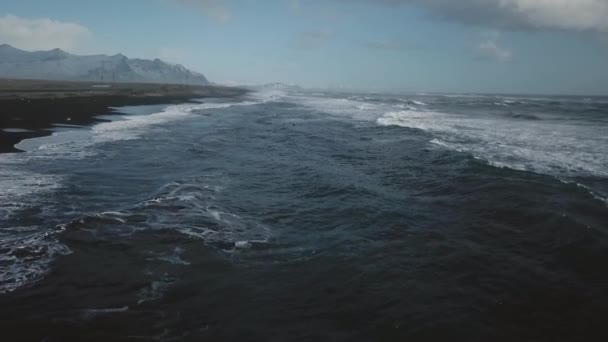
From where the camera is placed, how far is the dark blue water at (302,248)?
6.67 m

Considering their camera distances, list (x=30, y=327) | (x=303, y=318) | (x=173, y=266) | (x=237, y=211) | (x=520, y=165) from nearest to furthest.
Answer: (x=30, y=327)
(x=303, y=318)
(x=173, y=266)
(x=237, y=211)
(x=520, y=165)

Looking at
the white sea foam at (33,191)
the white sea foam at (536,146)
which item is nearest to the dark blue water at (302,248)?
the white sea foam at (33,191)

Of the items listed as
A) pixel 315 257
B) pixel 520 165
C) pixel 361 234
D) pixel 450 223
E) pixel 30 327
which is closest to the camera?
pixel 30 327

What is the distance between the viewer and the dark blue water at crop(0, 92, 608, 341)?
667cm

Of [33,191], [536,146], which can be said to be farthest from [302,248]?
[536,146]

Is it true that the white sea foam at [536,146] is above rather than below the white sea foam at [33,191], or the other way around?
above

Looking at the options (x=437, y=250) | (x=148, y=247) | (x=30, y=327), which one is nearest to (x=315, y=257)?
(x=437, y=250)

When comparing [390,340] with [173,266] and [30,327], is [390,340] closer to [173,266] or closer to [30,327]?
[173,266]

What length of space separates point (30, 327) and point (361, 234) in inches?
285

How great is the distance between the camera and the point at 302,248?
9602mm

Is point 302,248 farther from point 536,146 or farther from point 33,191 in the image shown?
point 536,146

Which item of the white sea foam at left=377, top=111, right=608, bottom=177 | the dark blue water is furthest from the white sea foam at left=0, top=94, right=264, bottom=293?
the white sea foam at left=377, top=111, right=608, bottom=177

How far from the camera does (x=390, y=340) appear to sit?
20.7 feet

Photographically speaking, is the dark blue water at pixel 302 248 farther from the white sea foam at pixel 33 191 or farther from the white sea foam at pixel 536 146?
the white sea foam at pixel 536 146
